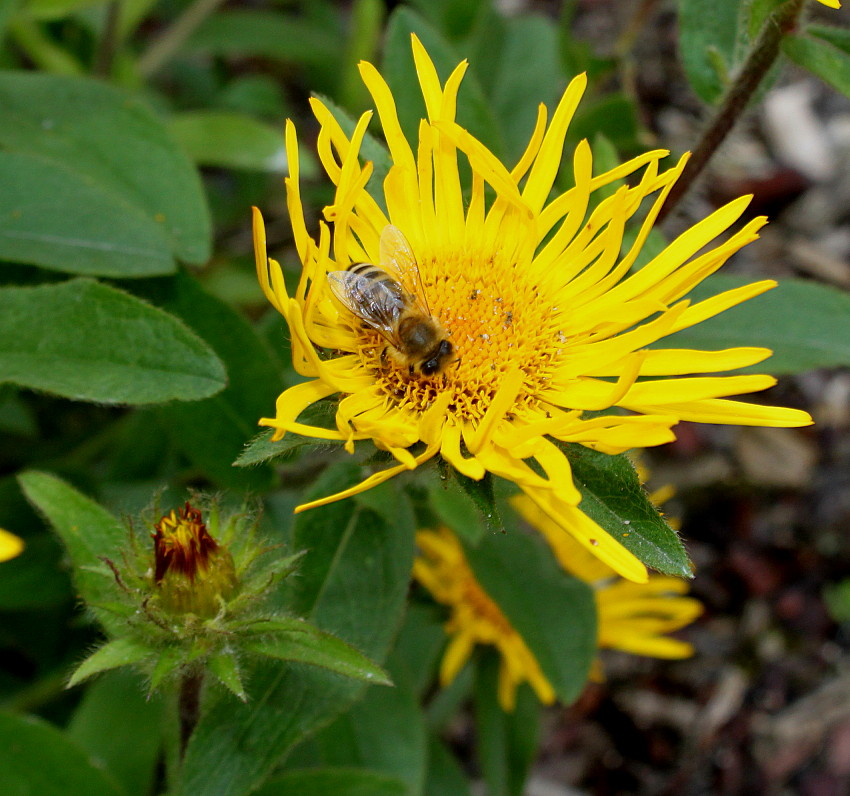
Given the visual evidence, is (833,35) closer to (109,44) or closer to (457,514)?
(457,514)

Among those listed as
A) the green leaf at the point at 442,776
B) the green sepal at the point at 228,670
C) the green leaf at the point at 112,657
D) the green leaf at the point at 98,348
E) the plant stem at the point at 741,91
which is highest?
the plant stem at the point at 741,91

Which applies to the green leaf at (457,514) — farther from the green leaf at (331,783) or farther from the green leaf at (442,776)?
the green leaf at (442,776)

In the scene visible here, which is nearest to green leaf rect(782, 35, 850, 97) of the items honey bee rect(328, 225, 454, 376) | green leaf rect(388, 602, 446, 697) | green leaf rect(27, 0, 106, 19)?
honey bee rect(328, 225, 454, 376)

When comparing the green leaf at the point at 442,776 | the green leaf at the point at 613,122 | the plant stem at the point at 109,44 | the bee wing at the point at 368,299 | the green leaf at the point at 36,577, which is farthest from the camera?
the plant stem at the point at 109,44

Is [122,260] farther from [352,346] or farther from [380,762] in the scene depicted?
[380,762]

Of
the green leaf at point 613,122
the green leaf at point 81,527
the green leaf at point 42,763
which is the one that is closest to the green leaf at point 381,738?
the green leaf at point 42,763

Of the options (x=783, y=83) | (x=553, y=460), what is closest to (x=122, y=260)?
(x=553, y=460)
